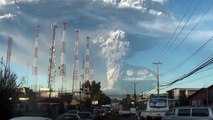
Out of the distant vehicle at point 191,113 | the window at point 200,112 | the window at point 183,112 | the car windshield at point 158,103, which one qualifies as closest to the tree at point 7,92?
the distant vehicle at point 191,113

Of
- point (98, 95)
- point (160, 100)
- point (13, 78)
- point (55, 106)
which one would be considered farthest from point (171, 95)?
point (13, 78)

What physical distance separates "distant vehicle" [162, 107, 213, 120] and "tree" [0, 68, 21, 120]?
13.9m

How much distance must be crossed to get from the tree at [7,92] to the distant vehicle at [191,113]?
45.6ft

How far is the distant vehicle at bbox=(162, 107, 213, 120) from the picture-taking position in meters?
25.6

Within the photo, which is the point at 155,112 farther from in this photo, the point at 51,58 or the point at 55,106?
the point at 51,58

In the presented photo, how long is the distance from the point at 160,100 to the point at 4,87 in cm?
2153

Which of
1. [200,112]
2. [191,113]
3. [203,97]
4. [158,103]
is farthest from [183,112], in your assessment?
[203,97]

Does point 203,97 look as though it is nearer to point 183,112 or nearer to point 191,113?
point 183,112

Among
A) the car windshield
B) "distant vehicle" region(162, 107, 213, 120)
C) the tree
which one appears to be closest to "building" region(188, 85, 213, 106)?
the car windshield

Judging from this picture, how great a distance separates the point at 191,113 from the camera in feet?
91.1

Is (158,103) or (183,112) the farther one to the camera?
(158,103)

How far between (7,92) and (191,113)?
1721 centimetres

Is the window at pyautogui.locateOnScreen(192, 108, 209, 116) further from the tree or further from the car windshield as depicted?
the car windshield

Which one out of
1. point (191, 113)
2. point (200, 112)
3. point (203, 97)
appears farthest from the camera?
point (203, 97)
